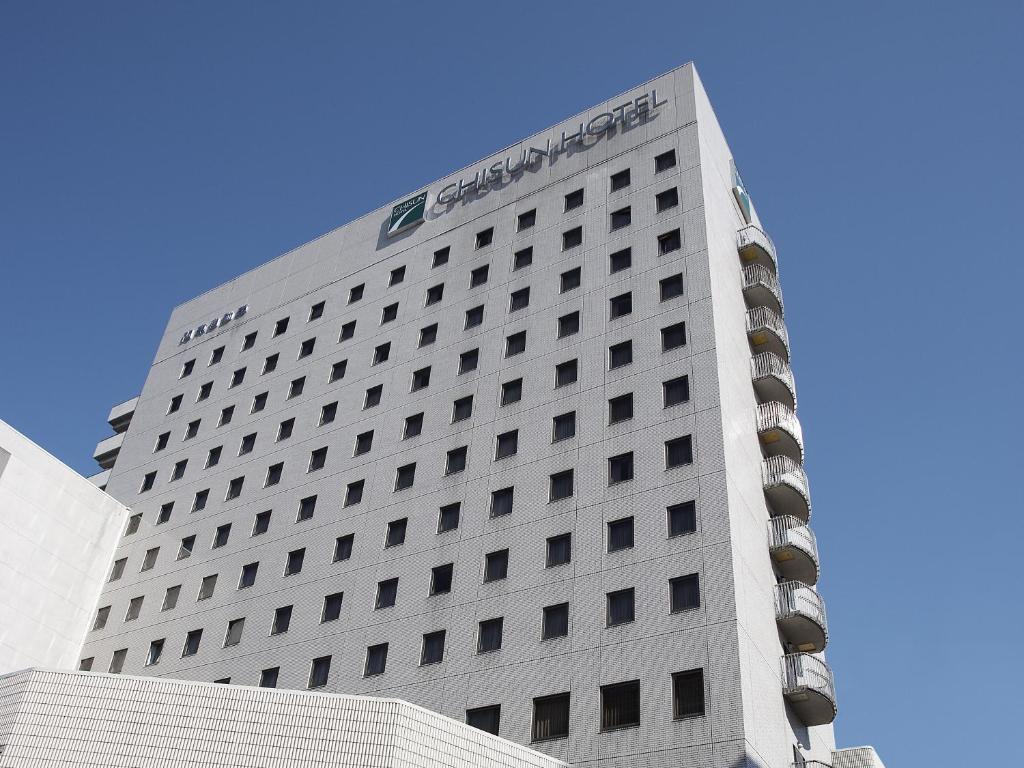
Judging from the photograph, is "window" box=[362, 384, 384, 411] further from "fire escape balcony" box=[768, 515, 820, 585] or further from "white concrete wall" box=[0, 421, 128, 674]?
"fire escape balcony" box=[768, 515, 820, 585]

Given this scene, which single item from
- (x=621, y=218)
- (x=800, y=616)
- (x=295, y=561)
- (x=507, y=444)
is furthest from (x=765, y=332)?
(x=295, y=561)

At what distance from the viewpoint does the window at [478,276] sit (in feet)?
145

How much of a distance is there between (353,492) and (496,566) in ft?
28.3

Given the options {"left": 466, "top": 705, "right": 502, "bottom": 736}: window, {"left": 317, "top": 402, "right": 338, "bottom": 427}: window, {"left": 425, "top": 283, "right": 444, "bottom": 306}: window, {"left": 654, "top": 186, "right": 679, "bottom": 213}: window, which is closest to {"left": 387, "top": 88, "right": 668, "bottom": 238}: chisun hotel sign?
{"left": 654, "top": 186, "right": 679, "bottom": 213}: window

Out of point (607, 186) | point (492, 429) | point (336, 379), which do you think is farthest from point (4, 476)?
point (607, 186)

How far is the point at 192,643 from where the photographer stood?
40344mm

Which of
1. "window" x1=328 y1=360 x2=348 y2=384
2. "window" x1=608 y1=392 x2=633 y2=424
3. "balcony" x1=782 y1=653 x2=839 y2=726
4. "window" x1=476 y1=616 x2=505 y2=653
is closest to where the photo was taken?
"balcony" x1=782 y1=653 x2=839 y2=726

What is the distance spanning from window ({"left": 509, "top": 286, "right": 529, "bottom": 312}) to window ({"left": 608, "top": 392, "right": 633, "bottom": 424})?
7.46 meters

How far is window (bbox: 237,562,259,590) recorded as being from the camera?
133 feet

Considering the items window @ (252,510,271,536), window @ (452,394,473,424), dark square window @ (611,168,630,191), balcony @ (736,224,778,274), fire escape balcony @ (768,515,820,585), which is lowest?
fire escape balcony @ (768,515,820,585)

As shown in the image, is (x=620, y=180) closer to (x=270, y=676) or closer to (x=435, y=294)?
(x=435, y=294)

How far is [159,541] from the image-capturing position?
45812 millimetres

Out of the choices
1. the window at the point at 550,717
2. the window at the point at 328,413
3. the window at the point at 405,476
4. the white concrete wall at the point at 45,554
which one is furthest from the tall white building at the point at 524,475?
the white concrete wall at the point at 45,554

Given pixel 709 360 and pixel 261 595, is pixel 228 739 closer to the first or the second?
pixel 261 595
